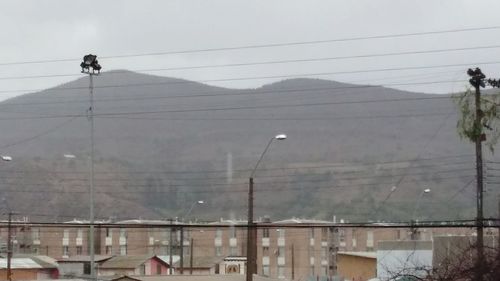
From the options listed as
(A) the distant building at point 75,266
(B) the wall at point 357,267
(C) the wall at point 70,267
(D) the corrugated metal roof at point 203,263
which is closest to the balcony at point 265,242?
(D) the corrugated metal roof at point 203,263

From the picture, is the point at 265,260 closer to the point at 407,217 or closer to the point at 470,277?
the point at 407,217

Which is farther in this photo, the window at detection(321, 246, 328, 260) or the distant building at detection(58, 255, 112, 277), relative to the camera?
the window at detection(321, 246, 328, 260)

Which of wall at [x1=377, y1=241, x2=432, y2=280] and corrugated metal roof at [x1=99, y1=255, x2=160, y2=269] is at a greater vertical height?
wall at [x1=377, y1=241, x2=432, y2=280]

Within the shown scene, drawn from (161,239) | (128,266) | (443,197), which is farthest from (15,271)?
(443,197)

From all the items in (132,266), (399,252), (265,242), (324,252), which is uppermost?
(399,252)

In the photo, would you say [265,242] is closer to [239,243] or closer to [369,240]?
[239,243]

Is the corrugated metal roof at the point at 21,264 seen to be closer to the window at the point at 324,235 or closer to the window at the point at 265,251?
the window at the point at 324,235

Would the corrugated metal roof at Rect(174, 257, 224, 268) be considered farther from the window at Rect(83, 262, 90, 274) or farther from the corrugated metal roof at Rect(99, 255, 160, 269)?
the window at Rect(83, 262, 90, 274)

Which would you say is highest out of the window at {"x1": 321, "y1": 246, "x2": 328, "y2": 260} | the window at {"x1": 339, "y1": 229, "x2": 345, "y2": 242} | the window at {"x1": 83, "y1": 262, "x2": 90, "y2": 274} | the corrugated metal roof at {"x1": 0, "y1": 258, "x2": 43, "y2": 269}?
the window at {"x1": 339, "y1": 229, "x2": 345, "y2": 242}

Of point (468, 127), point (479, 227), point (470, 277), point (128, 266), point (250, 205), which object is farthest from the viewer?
point (128, 266)

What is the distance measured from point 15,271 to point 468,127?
52.9 m

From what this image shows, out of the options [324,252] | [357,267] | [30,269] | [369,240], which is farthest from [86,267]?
[369,240]

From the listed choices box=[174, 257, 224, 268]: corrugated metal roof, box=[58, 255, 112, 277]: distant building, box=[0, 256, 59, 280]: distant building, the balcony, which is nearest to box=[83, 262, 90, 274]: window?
box=[58, 255, 112, 277]: distant building

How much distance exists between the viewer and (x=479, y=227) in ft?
118
